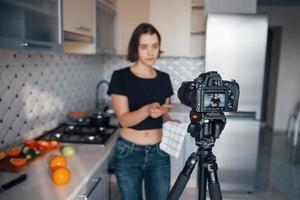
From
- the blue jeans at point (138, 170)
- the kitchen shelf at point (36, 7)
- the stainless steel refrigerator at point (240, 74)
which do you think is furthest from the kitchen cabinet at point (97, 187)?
the stainless steel refrigerator at point (240, 74)

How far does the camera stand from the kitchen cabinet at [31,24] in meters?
0.94

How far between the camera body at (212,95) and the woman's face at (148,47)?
1.54 ft

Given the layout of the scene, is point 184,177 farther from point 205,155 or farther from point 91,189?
point 91,189

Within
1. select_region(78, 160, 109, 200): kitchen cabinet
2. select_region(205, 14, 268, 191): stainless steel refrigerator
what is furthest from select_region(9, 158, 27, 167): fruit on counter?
select_region(205, 14, 268, 191): stainless steel refrigerator

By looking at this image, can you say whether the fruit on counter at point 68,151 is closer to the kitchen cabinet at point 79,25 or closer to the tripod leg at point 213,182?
the kitchen cabinet at point 79,25

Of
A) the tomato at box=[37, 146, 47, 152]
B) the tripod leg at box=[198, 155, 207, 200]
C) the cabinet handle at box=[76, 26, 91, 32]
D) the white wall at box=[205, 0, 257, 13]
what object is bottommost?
the tomato at box=[37, 146, 47, 152]

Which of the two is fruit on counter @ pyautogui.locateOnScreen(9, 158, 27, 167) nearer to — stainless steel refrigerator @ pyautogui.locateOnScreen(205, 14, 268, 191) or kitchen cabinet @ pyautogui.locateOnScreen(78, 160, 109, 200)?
kitchen cabinet @ pyautogui.locateOnScreen(78, 160, 109, 200)

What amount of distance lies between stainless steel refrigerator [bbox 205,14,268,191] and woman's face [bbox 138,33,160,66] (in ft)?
4.05


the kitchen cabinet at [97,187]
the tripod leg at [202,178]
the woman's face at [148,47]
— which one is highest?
the woman's face at [148,47]

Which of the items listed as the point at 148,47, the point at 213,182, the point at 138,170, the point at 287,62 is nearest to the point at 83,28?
the point at 148,47

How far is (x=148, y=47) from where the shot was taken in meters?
1.32

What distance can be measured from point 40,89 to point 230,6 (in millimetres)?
1800

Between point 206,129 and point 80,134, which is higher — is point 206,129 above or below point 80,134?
above

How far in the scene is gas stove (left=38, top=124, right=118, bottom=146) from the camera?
1666 millimetres
